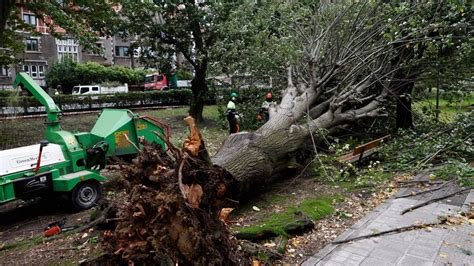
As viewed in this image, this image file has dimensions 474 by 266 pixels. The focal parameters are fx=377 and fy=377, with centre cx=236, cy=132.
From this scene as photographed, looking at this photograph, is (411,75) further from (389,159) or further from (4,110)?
(4,110)

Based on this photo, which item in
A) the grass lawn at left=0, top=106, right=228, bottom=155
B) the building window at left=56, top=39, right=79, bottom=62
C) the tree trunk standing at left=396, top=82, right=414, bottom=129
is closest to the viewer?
the tree trunk standing at left=396, top=82, right=414, bottom=129

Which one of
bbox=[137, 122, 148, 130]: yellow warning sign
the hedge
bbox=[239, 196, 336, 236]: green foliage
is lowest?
bbox=[239, 196, 336, 236]: green foliage

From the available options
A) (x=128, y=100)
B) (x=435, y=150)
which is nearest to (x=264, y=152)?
(x=435, y=150)

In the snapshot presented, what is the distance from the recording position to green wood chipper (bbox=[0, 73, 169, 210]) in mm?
5715

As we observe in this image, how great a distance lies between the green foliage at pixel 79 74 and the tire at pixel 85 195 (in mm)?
36259

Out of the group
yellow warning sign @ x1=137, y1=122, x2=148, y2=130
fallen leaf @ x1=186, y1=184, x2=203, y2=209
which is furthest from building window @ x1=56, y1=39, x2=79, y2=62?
fallen leaf @ x1=186, y1=184, x2=203, y2=209

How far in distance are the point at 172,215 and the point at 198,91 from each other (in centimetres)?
1376

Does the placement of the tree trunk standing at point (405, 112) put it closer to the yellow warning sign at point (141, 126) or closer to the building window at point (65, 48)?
the yellow warning sign at point (141, 126)

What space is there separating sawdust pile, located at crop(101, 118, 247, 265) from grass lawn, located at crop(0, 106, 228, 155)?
627 centimetres

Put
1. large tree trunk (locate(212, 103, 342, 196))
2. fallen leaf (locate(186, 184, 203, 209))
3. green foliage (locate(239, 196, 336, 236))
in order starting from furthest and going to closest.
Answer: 1. large tree trunk (locate(212, 103, 342, 196))
2. green foliage (locate(239, 196, 336, 236))
3. fallen leaf (locate(186, 184, 203, 209))

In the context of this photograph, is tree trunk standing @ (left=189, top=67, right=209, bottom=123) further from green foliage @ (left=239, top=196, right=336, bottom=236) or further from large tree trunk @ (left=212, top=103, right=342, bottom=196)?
green foliage @ (left=239, top=196, right=336, bottom=236)

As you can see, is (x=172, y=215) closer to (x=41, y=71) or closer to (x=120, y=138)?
(x=120, y=138)

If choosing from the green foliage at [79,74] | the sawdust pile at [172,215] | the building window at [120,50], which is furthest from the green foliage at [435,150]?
the building window at [120,50]

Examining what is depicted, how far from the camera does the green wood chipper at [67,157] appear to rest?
18.7 ft
